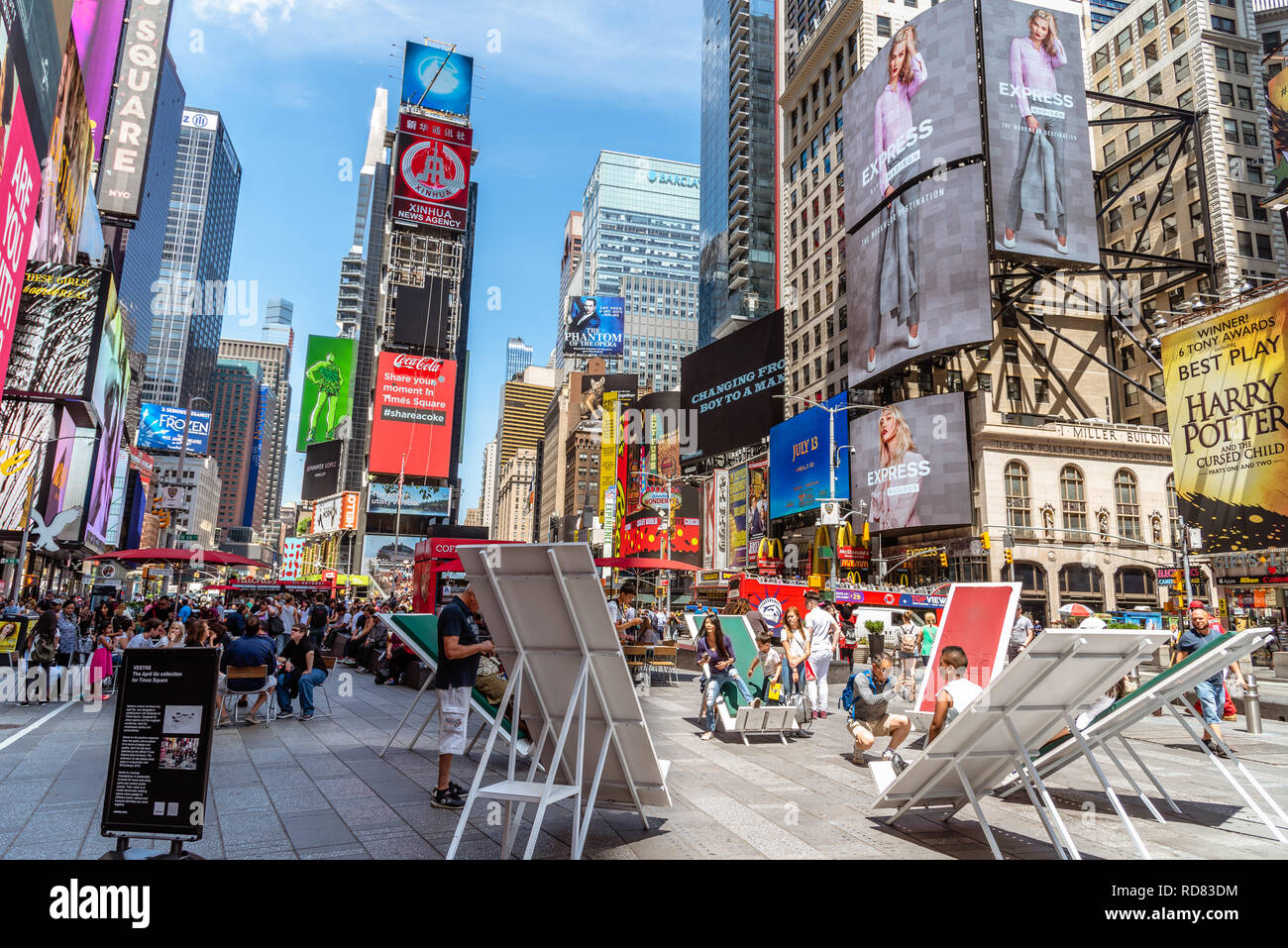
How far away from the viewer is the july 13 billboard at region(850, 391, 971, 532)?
44.9 m

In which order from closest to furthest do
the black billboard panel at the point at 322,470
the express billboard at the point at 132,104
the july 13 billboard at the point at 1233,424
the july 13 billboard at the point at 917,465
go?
1. the july 13 billboard at the point at 1233,424
2. the express billboard at the point at 132,104
3. the july 13 billboard at the point at 917,465
4. the black billboard panel at the point at 322,470

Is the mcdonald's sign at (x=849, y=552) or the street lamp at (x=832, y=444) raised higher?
the street lamp at (x=832, y=444)

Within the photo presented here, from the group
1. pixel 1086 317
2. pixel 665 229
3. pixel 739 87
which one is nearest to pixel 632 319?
pixel 665 229

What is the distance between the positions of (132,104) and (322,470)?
74888 millimetres

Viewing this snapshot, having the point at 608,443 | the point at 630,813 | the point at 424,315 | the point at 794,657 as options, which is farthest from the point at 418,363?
the point at 630,813

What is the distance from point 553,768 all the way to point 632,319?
595 feet

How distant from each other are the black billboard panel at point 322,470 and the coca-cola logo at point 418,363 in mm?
28170

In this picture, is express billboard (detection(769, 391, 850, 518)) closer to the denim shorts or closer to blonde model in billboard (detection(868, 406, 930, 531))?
blonde model in billboard (detection(868, 406, 930, 531))

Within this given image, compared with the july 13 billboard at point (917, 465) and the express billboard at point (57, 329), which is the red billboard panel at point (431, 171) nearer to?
the express billboard at point (57, 329)

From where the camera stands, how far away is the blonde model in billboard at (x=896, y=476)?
4678cm

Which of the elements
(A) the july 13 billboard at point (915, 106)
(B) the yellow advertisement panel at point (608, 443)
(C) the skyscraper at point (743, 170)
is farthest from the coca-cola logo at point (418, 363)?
(A) the july 13 billboard at point (915, 106)
